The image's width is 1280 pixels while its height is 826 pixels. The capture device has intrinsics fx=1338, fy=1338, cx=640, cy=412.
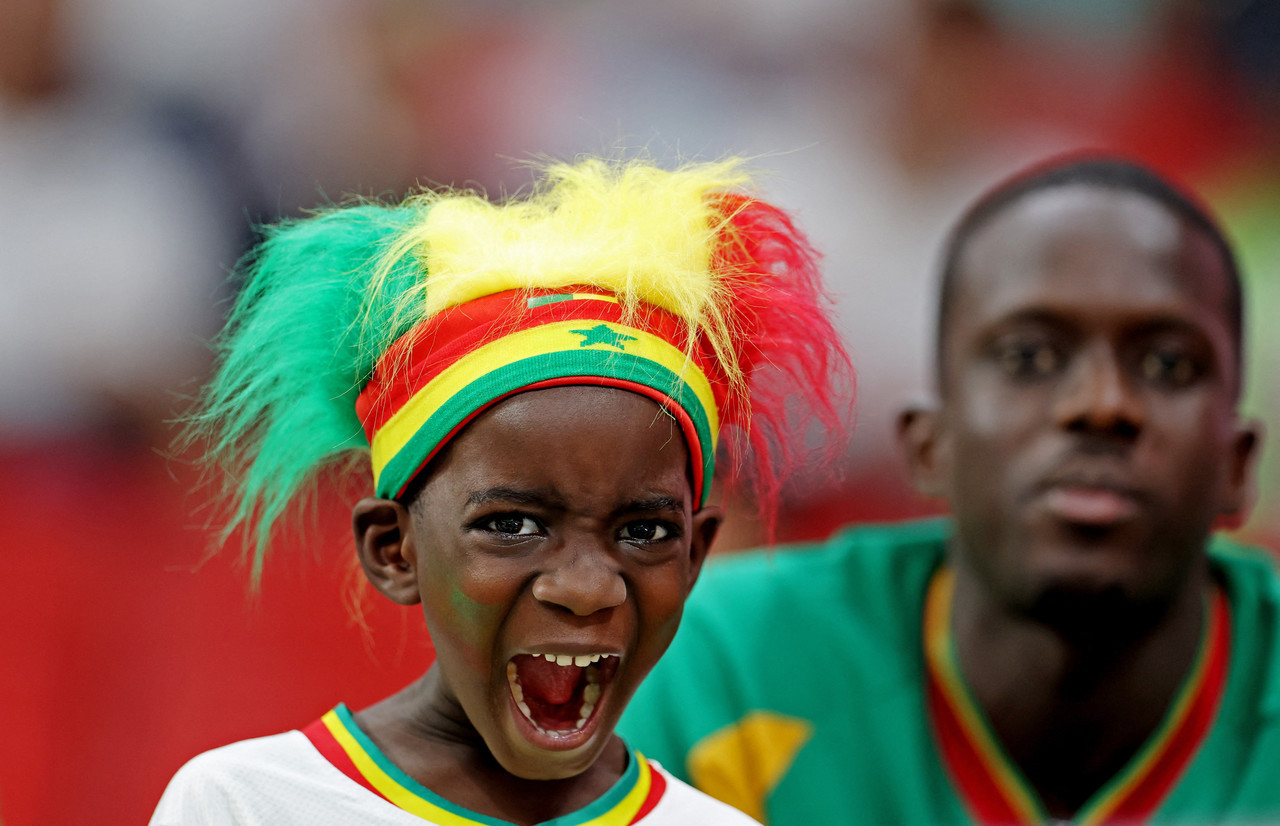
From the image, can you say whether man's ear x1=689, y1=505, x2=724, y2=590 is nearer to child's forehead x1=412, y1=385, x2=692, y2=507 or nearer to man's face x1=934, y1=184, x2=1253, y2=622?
child's forehead x1=412, y1=385, x2=692, y2=507

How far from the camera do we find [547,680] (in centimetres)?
125

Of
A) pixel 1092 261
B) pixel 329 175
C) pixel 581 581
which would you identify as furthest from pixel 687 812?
pixel 329 175

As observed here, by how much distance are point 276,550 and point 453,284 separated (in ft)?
7.17

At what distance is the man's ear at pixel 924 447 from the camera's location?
2.47 meters

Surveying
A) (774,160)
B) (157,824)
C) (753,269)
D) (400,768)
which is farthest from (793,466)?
(774,160)

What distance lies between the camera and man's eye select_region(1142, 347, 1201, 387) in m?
2.15

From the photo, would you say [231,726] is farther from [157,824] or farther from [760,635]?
[157,824]

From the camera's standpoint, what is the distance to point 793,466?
144cm

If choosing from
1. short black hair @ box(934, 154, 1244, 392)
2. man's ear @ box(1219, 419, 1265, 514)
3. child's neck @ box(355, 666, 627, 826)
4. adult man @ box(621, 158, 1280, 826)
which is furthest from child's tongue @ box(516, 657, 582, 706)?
man's ear @ box(1219, 419, 1265, 514)

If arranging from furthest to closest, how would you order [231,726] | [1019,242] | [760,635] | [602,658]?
[231,726] < [760,635] < [1019,242] < [602,658]

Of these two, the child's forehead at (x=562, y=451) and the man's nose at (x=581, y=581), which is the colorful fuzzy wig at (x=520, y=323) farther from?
the man's nose at (x=581, y=581)

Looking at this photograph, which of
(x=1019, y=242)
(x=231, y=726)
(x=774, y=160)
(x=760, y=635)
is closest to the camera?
(x=1019, y=242)

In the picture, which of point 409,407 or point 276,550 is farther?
point 276,550

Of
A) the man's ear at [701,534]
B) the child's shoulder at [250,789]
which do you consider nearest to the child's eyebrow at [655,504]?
the man's ear at [701,534]
